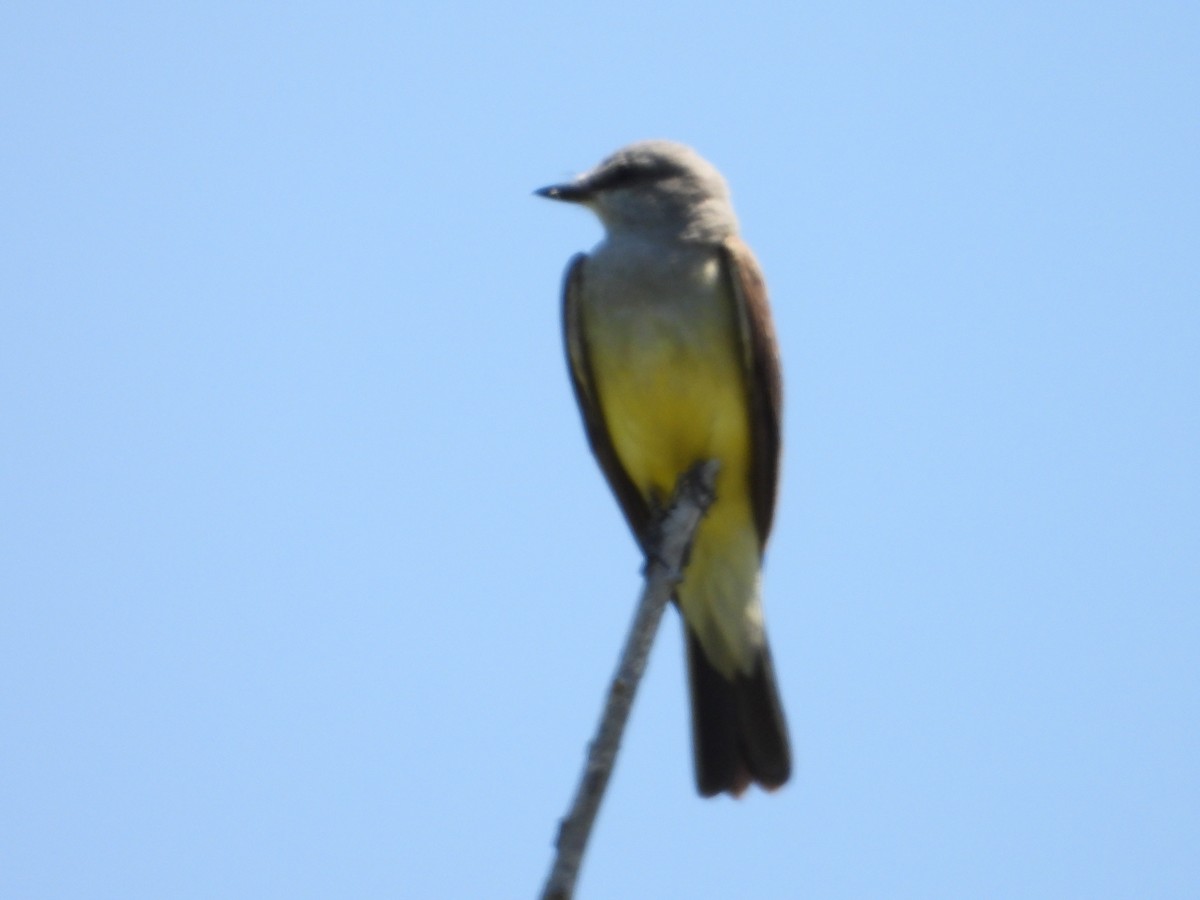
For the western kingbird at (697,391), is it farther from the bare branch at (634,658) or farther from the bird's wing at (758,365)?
the bare branch at (634,658)

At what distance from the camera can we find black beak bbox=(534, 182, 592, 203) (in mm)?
8023

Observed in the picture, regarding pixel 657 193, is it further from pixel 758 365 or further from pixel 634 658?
pixel 634 658

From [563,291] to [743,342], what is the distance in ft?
3.00

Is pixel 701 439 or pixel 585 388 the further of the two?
pixel 585 388

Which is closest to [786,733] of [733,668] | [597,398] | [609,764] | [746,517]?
[733,668]

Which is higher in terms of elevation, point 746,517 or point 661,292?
point 661,292

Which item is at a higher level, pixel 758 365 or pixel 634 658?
pixel 758 365

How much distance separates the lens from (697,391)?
23.9 feet

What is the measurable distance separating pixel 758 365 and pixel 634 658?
2.38 metres

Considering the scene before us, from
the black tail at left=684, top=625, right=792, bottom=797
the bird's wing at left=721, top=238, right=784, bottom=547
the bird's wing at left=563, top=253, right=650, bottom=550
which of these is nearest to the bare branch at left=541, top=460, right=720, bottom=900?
the bird's wing at left=721, top=238, right=784, bottom=547

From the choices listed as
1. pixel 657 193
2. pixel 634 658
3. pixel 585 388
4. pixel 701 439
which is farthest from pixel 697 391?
pixel 634 658

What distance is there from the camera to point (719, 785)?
7547 millimetres

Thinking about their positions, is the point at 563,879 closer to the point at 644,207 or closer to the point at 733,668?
the point at 733,668

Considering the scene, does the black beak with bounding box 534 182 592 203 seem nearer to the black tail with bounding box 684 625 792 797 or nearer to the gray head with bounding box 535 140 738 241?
the gray head with bounding box 535 140 738 241
